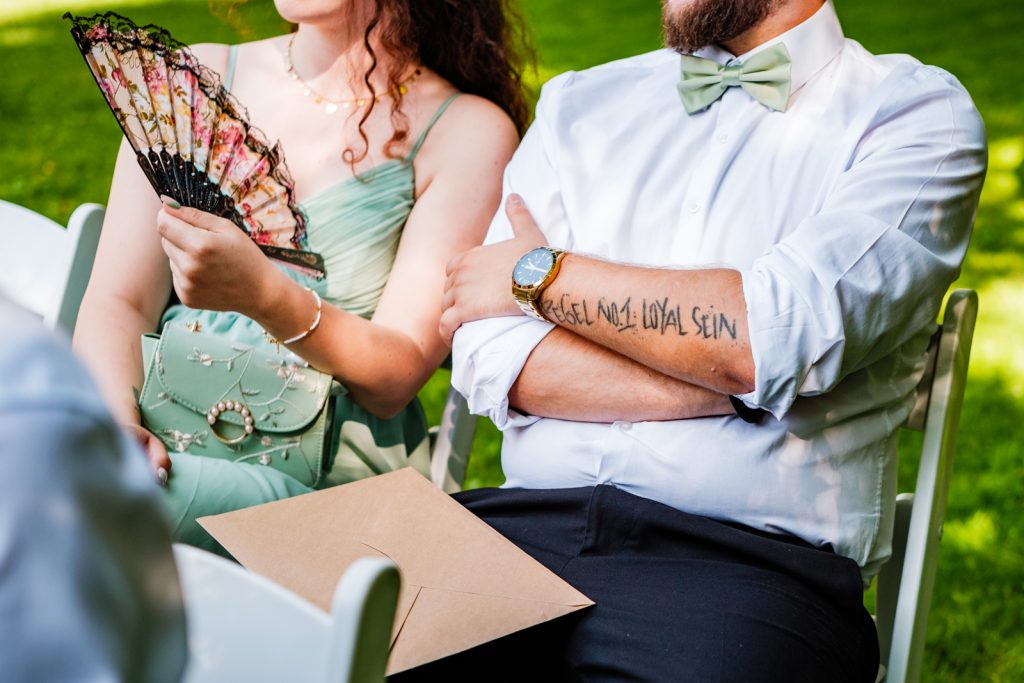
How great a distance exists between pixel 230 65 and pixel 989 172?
4.53 m

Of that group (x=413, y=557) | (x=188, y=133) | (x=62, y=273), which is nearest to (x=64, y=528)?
(x=413, y=557)

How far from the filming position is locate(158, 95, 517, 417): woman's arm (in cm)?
202

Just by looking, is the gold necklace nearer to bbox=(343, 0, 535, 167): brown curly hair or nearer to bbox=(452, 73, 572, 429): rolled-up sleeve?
bbox=(343, 0, 535, 167): brown curly hair

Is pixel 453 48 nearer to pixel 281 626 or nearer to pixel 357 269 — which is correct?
pixel 357 269

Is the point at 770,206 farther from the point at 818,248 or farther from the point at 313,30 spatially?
the point at 313,30

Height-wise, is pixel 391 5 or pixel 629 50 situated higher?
pixel 391 5

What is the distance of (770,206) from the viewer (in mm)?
2109

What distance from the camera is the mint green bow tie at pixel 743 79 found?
86.1 inches

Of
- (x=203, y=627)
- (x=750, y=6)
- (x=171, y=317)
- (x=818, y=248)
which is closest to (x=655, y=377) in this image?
(x=818, y=248)

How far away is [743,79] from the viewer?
7.32 ft

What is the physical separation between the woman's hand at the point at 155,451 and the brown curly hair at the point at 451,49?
754mm

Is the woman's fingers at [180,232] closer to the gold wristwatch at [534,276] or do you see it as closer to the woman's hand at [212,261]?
the woman's hand at [212,261]

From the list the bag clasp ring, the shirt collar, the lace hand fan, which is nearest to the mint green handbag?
the bag clasp ring

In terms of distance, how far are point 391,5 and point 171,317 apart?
889mm
